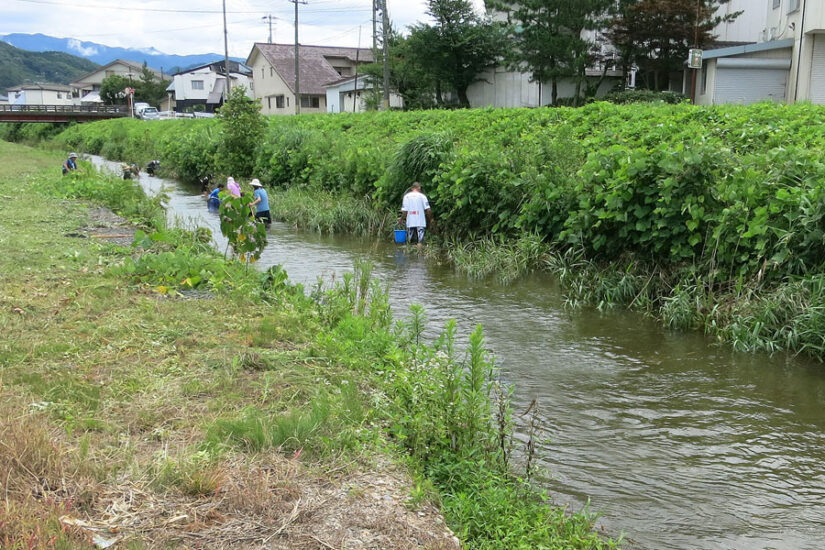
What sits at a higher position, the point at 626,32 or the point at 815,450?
the point at 626,32

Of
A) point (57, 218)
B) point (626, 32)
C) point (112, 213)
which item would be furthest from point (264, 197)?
point (626, 32)

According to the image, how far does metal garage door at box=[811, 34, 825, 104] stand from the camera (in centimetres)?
2642

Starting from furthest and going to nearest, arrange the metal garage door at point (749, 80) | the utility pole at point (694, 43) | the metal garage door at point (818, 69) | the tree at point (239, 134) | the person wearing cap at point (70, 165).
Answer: the utility pole at point (694, 43), the metal garage door at point (749, 80), the tree at point (239, 134), the metal garage door at point (818, 69), the person wearing cap at point (70, 165)

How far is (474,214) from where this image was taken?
1539 cm

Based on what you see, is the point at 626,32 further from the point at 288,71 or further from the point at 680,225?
the point at 288,71

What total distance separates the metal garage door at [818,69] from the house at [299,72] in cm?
3659

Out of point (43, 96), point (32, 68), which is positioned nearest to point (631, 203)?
point (43, 96)

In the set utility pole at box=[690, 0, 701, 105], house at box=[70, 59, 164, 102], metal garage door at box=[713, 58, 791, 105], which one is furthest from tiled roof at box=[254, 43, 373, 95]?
house at box=[70, 59, 164, 102]

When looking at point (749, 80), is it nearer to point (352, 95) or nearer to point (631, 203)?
point (631, 203)

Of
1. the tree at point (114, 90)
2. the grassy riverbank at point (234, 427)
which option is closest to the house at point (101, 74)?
the tree at point (114, 90)

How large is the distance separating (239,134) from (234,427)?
24.5m

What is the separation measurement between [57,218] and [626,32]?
2791 centimetres

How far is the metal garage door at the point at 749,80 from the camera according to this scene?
2856 cm

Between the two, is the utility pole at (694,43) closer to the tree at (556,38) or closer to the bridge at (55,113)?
the tree at (556,38)
